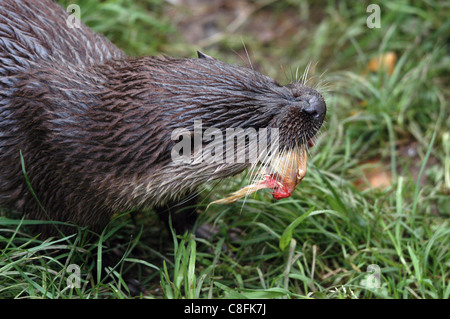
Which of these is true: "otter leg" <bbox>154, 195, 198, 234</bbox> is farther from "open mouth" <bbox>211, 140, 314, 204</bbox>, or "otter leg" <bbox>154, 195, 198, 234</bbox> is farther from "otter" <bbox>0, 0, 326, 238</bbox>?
"open mouth" <bbox>211, 140, 314, 204</bbox>

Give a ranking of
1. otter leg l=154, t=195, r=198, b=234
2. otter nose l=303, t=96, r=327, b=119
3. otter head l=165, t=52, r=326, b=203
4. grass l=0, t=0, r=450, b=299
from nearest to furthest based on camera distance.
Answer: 1. otter head l=165, t=52, r=326, b=203
2. otter nose l=303, t=96, r=327, b=119
3. grass l=0, t=0, r=450, b=299
4. otter leg l=154, t=195, r=198, b=234

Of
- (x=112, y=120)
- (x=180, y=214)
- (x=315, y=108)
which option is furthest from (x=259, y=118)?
(x=180, y=214)

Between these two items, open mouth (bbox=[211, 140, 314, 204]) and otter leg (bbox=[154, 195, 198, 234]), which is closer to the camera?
open mouth (bbox=[211, 140, 314, 204])

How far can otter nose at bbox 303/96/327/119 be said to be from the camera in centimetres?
243

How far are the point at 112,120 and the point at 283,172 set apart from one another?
0.74 m

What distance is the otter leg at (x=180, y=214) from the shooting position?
293cm

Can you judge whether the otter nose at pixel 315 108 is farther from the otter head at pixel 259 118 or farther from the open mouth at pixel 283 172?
the open mouth at pixel 283 172

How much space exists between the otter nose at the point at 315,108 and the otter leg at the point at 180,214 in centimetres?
80

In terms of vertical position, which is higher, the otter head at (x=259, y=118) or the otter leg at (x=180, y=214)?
the otter head at (x=259, y=118)

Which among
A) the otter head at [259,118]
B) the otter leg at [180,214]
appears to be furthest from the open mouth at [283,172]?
the otter leg at [180,214]

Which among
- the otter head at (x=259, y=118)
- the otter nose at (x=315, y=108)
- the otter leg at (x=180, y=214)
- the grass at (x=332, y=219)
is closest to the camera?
the otter head at (x=259, y=118)

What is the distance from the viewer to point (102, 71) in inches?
101

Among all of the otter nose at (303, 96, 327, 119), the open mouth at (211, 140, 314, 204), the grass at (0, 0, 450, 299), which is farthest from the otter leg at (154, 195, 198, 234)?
the otter nose at (303, 96, 327, 119)

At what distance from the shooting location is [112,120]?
7.81ft
